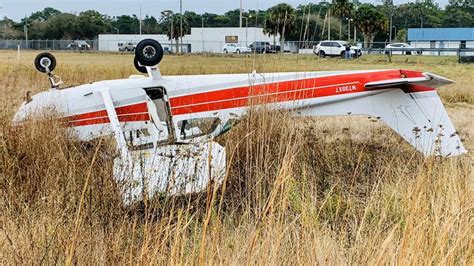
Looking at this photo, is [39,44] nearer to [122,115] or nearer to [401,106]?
[122,115]

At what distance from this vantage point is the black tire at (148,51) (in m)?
7.04

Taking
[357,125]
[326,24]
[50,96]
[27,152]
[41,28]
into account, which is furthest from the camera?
[41,28]

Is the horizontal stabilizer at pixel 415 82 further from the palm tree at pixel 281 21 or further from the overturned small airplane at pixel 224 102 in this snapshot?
the palm tree at pixel 281 21

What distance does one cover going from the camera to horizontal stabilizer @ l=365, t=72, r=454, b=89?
7.25 m

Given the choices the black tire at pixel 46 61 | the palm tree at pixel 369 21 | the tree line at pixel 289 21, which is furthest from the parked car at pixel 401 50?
the black tire at pixel 46 61


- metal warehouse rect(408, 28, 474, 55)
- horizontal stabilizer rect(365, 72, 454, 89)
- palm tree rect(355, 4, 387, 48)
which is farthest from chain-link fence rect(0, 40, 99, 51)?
horizontal stabilizer rect(365, 72, 454, 89)

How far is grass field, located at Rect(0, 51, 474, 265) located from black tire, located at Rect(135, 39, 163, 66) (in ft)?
4.32

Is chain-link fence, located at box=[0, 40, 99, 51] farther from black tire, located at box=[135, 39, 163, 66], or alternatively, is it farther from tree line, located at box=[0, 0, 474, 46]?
black tire, located at box=[135, 39, 163, 66]

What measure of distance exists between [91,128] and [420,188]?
444cm

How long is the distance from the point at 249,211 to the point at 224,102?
346cm

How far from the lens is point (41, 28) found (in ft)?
249

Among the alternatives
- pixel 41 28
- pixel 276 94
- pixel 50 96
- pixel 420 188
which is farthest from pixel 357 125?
Answer: pixel 41 28

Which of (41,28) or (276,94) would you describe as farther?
(41,28)

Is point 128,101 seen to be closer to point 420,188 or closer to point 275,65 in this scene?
point 275,65
